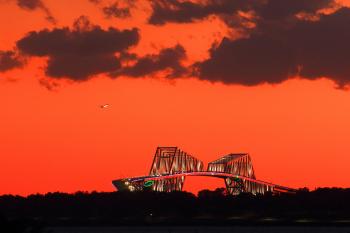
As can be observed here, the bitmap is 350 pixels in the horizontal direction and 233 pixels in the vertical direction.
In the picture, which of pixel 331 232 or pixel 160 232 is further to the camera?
pixel 160 232

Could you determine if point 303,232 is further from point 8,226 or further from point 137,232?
point 8,226

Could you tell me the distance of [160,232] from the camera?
7849 inches

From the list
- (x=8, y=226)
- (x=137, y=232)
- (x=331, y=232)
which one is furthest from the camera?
(x=137, y=232)

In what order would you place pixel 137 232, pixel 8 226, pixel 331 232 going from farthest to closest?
pixel 137 232 → pixel 331 232 → pixel 8 226

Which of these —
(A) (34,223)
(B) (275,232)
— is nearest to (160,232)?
(B) (275,232)

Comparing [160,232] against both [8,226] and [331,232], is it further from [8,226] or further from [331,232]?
[8,226]

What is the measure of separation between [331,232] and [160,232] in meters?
29.8

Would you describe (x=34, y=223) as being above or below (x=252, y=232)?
below

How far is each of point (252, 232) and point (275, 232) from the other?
14.6ft

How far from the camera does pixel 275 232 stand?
7589 inches

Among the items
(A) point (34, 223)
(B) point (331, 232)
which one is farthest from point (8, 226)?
(B) point (331, 232)

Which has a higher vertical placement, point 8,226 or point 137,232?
point 137,232

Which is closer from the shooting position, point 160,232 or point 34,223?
point 34,223

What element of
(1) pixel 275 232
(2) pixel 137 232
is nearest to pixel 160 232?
(2) pixel 137 232
